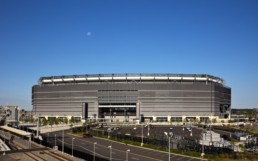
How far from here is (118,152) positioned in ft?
287

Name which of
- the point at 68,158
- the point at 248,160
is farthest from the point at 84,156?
the point at 248,160

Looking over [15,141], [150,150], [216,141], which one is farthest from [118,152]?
[15,141]

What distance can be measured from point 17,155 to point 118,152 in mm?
24894

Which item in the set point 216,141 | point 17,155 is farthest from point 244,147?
point 17,155

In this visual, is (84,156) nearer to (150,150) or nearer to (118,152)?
(118,152)

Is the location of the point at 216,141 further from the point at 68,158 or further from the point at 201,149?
the point at 68,158

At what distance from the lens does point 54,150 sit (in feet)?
298

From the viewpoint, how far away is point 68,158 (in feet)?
250

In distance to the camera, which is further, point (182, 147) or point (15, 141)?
point (15, 141)

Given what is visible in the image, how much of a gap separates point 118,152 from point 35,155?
67.9 feet

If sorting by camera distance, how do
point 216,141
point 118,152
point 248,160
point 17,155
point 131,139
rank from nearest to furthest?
point 248,160 < point 17,155 < point 118,152 < point 216,141 < point 131,139

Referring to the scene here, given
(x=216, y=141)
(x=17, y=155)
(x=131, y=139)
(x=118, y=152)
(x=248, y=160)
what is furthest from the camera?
(x=131, y=139)

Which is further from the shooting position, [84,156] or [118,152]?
[118,152]

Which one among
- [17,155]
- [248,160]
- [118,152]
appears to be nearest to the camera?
[248,160]
